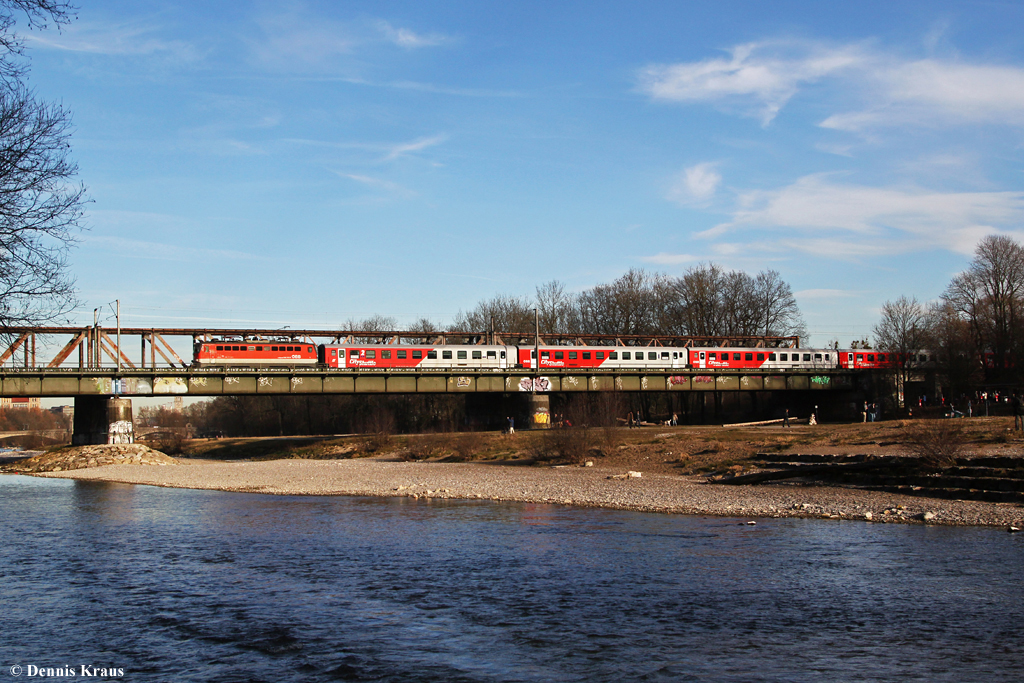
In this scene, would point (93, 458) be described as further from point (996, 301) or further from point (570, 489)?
point (996, 301)

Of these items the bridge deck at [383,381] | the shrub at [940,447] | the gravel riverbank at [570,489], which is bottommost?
the gravel riverbank at [570,489]

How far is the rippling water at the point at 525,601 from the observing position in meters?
11.3

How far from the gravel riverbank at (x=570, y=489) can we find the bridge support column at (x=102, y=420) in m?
10.1

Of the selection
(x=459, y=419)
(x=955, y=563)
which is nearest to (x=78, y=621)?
(x=955, y=563)

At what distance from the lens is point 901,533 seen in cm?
1977

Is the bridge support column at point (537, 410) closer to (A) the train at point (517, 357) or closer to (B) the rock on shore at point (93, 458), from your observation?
(A) the train at point (517, 357)

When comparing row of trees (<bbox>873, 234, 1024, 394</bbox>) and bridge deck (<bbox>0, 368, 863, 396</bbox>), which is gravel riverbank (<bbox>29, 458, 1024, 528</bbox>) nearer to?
bridge deck (<bbox>0, 368, 863, 396</bbox>)

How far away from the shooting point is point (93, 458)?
5606 centimetres

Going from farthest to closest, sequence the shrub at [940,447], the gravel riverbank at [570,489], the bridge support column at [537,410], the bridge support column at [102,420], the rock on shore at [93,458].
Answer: the bridge support column at [537,410]
the bridge support column at [102,420]
the rock on shore at [93,458]
the shrub at [940,447]
the gravel riverbank at [570,489]

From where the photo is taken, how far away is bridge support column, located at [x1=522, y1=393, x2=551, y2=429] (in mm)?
73125

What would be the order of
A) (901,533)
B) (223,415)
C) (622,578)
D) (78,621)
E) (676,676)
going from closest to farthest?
1. (676,676)
2. (78,621)
3. (622,578)
4. (901,533)
5. (223,415)

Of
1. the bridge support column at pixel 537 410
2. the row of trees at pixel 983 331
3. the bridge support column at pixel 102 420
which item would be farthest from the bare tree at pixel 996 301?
the bridge support column at pixel 102 420

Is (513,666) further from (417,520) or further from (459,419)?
(459,419)

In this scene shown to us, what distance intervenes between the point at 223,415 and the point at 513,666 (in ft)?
390
